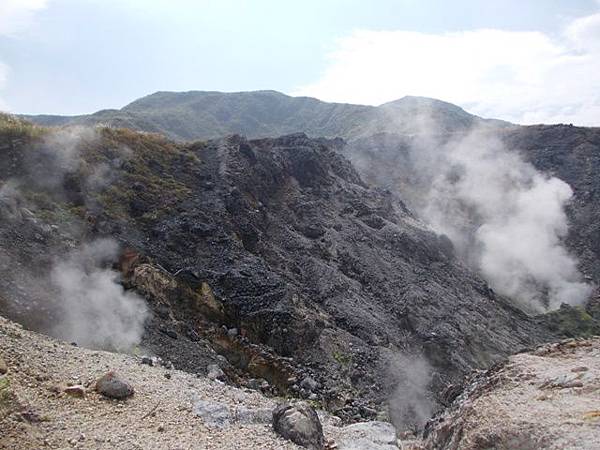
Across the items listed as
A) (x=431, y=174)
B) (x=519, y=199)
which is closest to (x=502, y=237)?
(x=519, y=199)

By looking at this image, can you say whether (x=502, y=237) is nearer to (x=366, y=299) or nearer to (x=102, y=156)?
(x=366, y=299)

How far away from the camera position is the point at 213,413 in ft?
31.0

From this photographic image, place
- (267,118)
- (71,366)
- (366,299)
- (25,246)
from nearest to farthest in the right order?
(71,366)
(25,246)
(366,299)
(267,118)

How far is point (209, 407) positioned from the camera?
9.65 meters

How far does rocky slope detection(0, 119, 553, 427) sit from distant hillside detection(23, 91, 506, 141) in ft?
175

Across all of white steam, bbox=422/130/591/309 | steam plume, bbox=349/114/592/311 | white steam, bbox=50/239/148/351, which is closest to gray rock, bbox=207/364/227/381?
white steam, bbox=50/239/148/351

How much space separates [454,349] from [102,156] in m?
17.3

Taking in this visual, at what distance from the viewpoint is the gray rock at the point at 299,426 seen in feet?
29.6

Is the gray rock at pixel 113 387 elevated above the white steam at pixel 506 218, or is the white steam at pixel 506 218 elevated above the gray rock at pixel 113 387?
the white steam at pixel 506 218

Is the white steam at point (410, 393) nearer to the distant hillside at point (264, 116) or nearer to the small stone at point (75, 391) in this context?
the small stone at point (75, 391)

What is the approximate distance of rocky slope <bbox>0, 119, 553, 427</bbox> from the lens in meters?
15.6

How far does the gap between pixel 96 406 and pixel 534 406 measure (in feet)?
23.4

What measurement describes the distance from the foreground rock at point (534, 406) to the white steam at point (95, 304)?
840cm

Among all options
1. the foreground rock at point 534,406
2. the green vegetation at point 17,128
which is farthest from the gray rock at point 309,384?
the green vegetation at point 17,128
